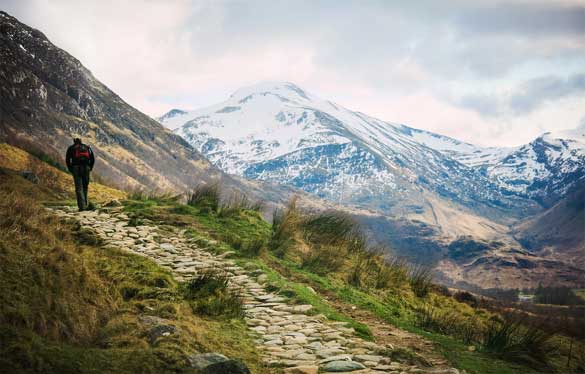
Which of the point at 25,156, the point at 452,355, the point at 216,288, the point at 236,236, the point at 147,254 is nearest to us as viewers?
the point at 452,355

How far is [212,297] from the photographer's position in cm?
797

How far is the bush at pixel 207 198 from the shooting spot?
17391 millimetres

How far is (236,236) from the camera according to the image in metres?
13.7

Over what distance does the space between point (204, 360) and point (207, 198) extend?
13.3 metres

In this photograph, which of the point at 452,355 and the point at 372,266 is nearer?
the point at 452,355

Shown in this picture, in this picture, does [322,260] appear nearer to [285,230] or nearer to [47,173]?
[285,230]

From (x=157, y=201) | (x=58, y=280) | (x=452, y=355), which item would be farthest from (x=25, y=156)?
(x=452, y=355)

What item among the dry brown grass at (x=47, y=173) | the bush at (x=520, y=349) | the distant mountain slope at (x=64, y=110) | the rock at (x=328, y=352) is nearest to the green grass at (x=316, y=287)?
the bush at (x=520, y=349)

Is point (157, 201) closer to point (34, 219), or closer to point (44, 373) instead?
point (34, 219)

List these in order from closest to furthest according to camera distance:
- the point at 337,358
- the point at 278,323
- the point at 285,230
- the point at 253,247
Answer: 1. the point at 337,358
2. the point at 278,323
3. the point at 253,247
4. the point at 285,230

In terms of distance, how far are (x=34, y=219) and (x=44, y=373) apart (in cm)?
358

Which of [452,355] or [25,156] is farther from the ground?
[25,156]

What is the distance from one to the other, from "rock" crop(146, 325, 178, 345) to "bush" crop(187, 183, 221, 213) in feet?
37.0

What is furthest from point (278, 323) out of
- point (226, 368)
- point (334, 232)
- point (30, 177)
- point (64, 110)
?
point (64, 110)
